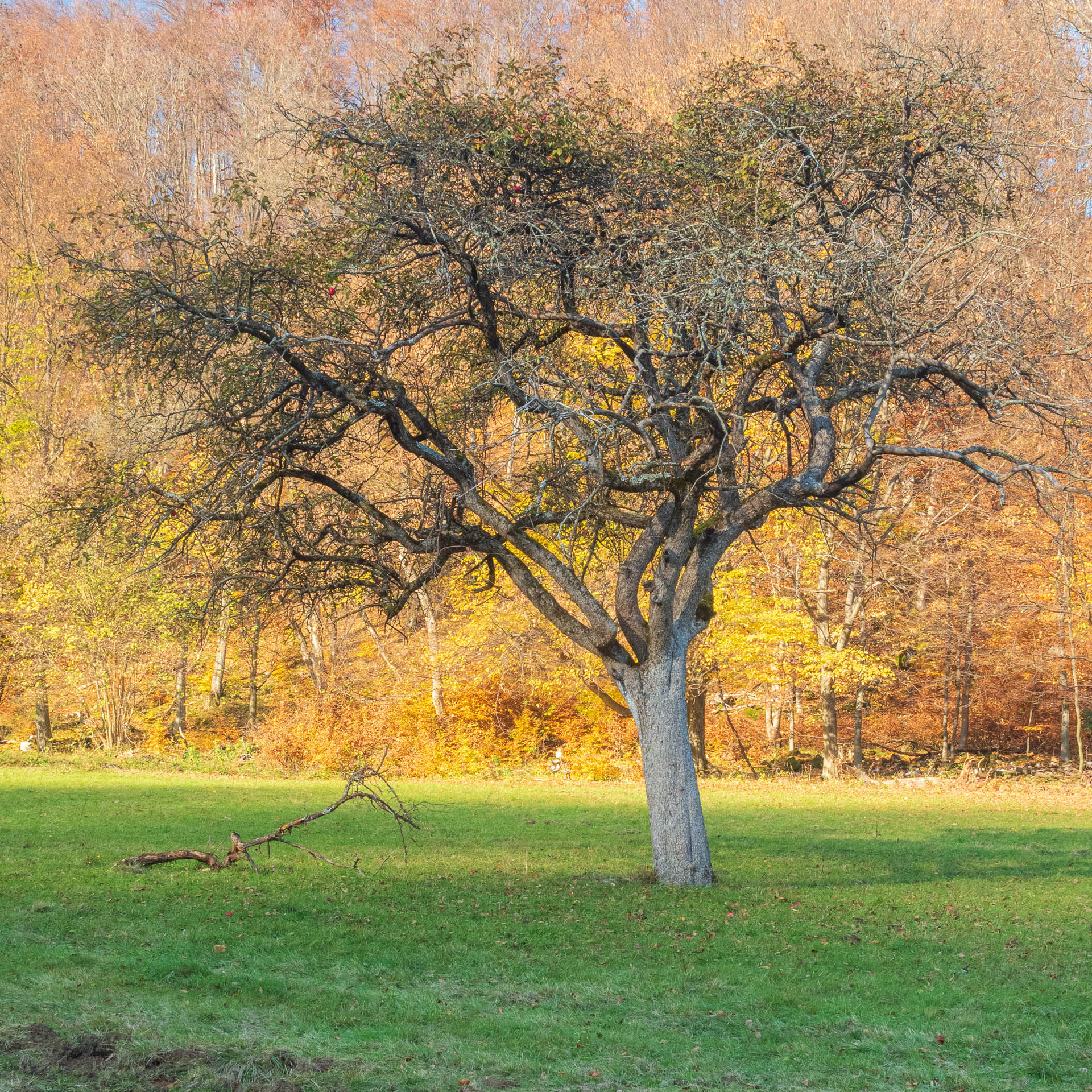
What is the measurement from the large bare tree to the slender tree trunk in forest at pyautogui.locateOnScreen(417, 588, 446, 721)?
14811 mm

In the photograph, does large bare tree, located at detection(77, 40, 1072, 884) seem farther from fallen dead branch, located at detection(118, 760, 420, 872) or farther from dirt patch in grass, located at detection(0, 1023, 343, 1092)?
dirt patch in grass, located at detection(0, 1023, 343, 1092)

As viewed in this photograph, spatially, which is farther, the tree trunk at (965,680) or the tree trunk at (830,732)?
the tree trunk at (965,680)

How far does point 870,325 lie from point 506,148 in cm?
411

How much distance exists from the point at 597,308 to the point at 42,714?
25205 millimetres

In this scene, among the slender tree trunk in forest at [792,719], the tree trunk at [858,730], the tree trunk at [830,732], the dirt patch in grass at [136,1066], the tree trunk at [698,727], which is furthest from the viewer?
the slender tree trunk in forest at [792,719]

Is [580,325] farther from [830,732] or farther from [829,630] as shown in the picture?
[830,732]

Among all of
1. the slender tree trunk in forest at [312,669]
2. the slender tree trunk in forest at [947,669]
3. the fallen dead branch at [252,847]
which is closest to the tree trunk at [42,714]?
the slender tree trunk in forest at [312,669]

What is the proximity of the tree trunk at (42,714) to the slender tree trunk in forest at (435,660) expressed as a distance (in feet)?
35.3

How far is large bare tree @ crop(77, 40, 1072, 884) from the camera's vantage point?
10.1 metres

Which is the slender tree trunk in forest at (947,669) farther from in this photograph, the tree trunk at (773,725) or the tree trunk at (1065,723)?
the tree trunk at (773,725)

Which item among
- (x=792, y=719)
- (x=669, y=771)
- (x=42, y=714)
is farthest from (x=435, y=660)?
(x=669, y=771)

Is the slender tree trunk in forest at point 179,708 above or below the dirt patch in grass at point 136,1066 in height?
above

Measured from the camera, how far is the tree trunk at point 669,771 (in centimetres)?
1093

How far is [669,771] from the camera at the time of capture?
35.8 ft
